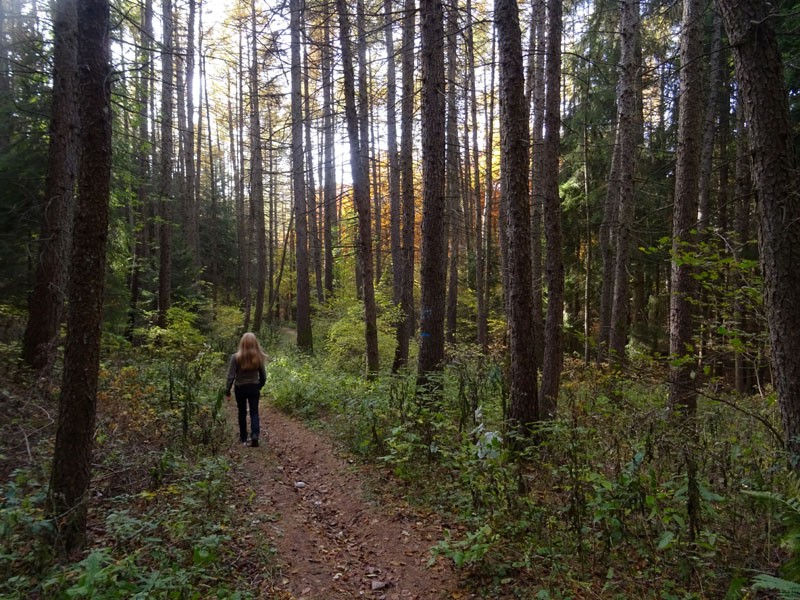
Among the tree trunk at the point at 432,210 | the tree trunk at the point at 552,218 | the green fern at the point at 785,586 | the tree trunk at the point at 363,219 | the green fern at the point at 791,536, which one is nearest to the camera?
the green fern at the point at 785,586

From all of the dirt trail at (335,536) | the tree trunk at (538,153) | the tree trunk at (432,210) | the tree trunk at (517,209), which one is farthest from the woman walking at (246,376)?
the tree trunk at (538,153)

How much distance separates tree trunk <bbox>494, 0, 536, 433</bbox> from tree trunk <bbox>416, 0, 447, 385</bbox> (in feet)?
6.18

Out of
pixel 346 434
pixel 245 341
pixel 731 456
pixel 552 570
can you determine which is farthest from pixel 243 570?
pixel 731 456

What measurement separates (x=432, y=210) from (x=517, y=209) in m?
2.11

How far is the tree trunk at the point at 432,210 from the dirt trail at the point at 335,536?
97.1 inches

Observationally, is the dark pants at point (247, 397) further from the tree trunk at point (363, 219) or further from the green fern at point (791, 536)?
the green fern at point (791, 536)

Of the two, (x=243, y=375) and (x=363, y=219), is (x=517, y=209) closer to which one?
(x=243, y=375)

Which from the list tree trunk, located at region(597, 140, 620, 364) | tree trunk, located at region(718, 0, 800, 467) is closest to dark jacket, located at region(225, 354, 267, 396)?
tree trunk, located at region(718, 0, 800, 467)

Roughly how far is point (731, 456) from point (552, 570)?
82.2 inches

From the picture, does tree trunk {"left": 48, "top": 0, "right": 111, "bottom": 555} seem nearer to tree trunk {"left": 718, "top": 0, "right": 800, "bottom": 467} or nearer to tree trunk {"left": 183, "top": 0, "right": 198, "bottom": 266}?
tree trunk {"left": 718, "top": 0, "right": 800, "bottom": 467}

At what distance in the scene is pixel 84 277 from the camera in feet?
12.5

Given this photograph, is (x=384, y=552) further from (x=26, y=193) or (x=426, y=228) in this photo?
(x=26, y=193)

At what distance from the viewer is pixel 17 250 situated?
845 centimetres

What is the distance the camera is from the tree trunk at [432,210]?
7555 millimetres
